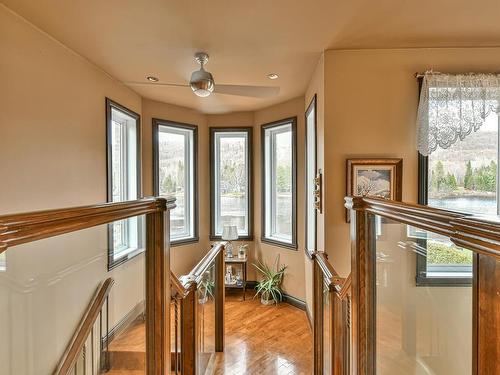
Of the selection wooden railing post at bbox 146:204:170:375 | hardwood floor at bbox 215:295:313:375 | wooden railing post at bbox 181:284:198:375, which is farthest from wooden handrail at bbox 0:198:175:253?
hardwood floor at bbox 215:295:313:375

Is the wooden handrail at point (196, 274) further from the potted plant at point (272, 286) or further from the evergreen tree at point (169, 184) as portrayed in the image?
the evergreen tree at point (169, 184)

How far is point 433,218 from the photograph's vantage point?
0.82m

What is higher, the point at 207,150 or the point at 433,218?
the point at 207,150

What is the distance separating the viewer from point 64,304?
4.42 feet

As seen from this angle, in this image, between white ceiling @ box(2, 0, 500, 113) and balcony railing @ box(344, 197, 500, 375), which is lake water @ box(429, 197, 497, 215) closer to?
white ceiling @ box(2, 0, 500, 113)

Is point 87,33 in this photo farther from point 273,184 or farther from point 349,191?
point 273,184

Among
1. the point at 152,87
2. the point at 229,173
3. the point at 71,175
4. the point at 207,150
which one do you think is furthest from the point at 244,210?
the point at 71,175

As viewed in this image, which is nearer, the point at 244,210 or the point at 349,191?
the point at 349,191

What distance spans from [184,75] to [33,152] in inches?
59.9

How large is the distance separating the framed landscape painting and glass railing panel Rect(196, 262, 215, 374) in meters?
1.43

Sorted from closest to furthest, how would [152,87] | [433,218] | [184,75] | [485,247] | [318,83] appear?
[485,247]
[433,218]
[318,83]
[184,75]
[152,87]

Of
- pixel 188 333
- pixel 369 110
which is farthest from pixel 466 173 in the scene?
pixel 188 333

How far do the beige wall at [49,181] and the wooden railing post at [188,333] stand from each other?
39 cm

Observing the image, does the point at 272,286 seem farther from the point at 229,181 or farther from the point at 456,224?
the point at 456,224
